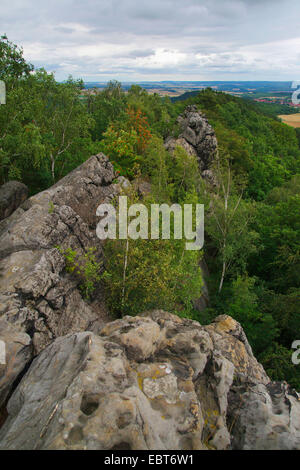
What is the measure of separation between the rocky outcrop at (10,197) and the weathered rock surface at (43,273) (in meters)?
8.42

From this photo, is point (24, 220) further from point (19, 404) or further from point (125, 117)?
point (125, 117)

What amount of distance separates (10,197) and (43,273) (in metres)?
16.4

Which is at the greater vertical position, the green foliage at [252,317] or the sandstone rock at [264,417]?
the sandstone rock at [264,417]

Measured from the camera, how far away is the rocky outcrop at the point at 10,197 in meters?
25.6

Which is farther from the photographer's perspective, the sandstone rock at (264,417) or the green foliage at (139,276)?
the green foliage at (139,276)

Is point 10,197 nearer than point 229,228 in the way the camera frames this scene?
Yes

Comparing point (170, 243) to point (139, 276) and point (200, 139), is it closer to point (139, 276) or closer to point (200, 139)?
point (139, 276)

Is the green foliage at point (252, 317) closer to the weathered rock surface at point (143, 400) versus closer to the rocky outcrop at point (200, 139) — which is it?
the weathered rock surface at point (143, 400)

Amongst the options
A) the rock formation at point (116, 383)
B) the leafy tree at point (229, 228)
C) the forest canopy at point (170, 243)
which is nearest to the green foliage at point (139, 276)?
the forest canopy at point (170, 243)

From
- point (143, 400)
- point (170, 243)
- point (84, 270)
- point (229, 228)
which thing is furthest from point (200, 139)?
point (143, 400)

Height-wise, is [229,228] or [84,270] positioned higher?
[84,270]

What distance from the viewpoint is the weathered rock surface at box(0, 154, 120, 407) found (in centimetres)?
1041

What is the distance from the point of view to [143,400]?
287 inches
